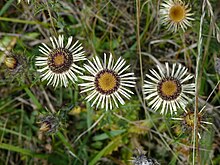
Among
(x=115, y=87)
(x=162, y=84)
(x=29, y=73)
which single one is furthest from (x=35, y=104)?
(x=162, y=84)

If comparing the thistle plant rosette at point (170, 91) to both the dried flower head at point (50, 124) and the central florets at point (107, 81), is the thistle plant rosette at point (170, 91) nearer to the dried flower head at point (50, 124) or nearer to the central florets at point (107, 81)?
the central florets at point (107, 81)

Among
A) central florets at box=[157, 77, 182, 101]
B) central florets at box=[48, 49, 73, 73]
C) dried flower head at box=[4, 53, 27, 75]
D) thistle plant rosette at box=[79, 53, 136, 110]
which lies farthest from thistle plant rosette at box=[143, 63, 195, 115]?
dried flower head at box=[4, 53, 27, 75]

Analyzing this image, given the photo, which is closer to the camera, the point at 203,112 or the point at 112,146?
the point at 203,112

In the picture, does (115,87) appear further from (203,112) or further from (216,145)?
(216,145)

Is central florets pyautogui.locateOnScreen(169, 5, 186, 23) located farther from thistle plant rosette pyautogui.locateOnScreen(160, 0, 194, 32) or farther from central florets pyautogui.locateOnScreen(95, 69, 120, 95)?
central florets pyautogui.locateOnScreen(95, 69, 120, 95)

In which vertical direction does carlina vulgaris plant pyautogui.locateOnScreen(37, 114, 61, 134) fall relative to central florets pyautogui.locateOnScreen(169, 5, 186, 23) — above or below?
below

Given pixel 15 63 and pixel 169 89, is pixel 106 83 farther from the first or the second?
pixel 15 63
